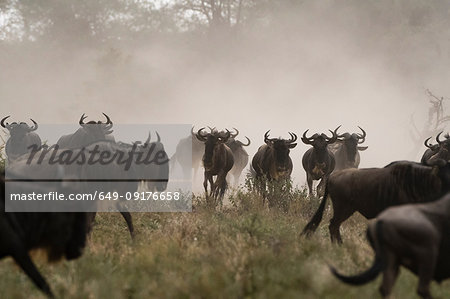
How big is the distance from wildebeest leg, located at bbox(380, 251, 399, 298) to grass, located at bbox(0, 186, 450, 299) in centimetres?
20

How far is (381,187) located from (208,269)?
3.08 m

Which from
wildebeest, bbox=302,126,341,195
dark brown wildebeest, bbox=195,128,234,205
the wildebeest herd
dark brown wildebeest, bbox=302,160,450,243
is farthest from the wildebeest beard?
wildebeest, bbox=302,126,341,195

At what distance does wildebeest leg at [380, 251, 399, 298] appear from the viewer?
4.41 m

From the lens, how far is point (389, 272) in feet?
14.6

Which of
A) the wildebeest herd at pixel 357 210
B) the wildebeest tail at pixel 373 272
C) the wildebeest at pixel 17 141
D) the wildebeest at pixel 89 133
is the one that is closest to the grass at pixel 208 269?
the wildebeest tail at pixel 373 272

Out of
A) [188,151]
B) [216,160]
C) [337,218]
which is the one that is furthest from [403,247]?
[188,151]

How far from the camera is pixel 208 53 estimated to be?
61.0 meters

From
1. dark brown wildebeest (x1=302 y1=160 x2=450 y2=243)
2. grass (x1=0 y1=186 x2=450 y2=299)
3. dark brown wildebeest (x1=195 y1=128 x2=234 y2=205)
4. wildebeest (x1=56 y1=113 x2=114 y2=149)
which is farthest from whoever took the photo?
dark brown wildebeest (x1=195 y1=128 x2=234 y2=205)

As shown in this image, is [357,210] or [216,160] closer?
[357,210]

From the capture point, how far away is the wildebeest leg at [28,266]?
4824mm

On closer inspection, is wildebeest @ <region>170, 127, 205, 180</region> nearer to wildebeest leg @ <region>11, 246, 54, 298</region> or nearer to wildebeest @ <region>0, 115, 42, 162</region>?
wildebeest @ <region>0, 115, 42, 162</region>

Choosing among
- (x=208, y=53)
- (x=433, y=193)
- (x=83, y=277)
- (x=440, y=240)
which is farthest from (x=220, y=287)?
(x=208, y=53)

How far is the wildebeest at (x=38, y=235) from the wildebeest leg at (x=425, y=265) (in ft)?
10.1

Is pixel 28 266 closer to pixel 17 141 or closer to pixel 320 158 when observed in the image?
pixel 17 141
